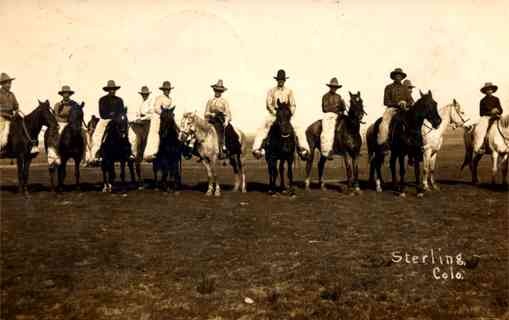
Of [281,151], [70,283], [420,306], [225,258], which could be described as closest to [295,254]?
[225,258]

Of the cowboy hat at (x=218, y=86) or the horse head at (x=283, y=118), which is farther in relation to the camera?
the cowboy hat at (x=218, y=86)

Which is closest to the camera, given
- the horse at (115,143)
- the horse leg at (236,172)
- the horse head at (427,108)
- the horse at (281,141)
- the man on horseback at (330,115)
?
the horse head at (427,108)

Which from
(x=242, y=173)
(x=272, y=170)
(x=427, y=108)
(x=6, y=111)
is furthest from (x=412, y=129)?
(x=6, y=111)

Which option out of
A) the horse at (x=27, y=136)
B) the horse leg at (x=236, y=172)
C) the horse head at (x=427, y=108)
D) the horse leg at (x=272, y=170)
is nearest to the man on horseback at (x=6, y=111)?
the horse at (x=27, y=136)

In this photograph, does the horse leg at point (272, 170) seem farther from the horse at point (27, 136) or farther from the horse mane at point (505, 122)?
the horse mane at point (505, 122)

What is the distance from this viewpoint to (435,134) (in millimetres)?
14734

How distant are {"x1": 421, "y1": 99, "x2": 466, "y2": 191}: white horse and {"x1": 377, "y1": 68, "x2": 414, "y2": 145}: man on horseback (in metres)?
0.95

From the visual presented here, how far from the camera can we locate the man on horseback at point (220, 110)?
15.1 meters

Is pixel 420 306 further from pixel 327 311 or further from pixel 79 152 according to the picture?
pixel 79 152

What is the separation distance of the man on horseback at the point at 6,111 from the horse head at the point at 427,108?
11080 millimetres

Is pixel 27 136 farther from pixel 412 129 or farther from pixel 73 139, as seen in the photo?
pixel 412 129

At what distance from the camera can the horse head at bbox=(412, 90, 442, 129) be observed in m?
13.5

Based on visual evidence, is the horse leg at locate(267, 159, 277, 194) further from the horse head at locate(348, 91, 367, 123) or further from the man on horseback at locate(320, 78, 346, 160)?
the horse head at locate(348, 91, 367, 123)

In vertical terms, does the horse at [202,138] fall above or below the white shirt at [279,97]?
below
